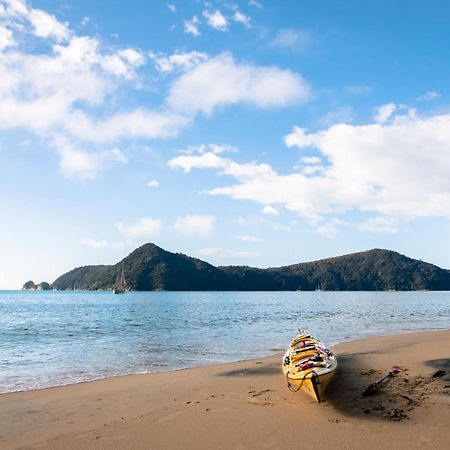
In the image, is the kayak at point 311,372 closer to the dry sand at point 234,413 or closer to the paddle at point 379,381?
the dry sand at point 234,413

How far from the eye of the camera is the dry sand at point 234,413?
8.52m

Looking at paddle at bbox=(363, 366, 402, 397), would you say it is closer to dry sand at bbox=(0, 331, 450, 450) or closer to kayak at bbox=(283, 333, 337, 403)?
dry sand at bbox=(0, 331, 450, 450)

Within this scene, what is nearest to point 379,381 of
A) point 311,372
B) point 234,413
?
point 311,372

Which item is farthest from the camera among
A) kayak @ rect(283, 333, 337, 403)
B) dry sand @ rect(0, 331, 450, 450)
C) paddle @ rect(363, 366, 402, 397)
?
paddle @ rect(363, 366, 402, 397)

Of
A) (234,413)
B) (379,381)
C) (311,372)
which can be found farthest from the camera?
(379,381)

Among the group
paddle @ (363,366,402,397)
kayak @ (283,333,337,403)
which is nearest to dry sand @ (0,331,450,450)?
paddle @ (363,366,402,397)

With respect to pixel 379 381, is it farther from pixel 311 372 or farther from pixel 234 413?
pixel 234 413

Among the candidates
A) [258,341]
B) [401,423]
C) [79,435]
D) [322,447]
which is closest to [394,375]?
[401,423]

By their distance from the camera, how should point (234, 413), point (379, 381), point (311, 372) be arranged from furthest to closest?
point (379, 381), point (311, 372), point (234, 413)

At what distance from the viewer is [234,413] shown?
33.9ft

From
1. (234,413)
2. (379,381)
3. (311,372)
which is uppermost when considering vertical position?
(311,372)

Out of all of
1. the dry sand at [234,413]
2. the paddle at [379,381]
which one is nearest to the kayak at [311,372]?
the dry sand at [234,413]

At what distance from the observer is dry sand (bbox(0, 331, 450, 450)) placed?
8.52 m

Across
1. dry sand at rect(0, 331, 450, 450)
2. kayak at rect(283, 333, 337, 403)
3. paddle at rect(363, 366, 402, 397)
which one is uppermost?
kayak at rect(283, 333, 337, 403)
